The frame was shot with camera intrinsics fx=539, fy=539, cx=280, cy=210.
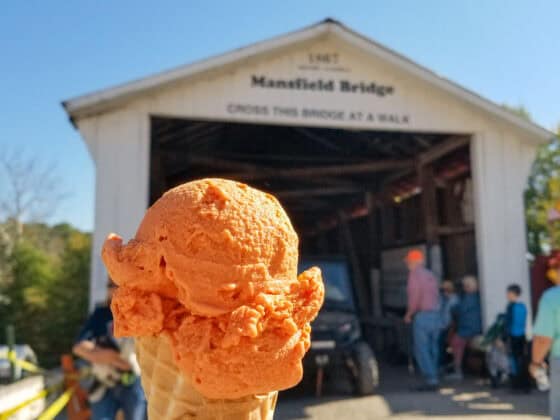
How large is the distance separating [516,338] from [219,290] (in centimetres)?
833

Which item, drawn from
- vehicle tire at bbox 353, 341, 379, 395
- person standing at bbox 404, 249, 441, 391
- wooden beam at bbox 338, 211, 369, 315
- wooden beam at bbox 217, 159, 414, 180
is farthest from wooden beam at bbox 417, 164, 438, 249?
vehicle tire at bbox 353, 341, 379, 395

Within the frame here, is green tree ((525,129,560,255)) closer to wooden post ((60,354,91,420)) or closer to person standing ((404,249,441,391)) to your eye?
person standing ((404,249,441,391))

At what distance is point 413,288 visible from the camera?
28.4ft

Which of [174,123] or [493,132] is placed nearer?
[493,132]

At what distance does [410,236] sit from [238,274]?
13.6 metres

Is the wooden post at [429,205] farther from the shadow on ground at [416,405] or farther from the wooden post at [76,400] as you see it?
the wooden post at [76,400]

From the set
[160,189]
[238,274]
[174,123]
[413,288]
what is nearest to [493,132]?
[413,288]

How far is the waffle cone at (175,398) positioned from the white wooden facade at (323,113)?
705cm

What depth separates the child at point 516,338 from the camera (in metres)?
8.38

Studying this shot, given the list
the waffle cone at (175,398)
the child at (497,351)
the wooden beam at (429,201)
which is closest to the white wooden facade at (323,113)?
the child at (497,351)

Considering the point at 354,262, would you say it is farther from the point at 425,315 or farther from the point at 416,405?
the point at 416,405

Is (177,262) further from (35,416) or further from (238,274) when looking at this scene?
(35,416)

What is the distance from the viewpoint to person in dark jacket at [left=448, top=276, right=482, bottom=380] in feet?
32.4

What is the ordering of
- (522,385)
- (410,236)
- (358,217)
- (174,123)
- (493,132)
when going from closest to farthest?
(522,385)
(493,132)
(174,123)
(410,236)
(358,217)
